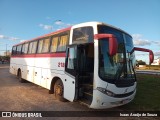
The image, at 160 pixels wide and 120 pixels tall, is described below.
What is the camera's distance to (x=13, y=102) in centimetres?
910

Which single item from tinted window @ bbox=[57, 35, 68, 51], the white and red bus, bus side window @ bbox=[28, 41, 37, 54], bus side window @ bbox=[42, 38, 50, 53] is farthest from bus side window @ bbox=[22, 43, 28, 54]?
tinted window @ bbox=[57, 35, 68, 51]

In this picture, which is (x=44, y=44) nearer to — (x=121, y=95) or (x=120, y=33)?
A: (x=120, y=33)

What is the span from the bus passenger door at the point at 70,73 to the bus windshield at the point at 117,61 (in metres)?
1.46

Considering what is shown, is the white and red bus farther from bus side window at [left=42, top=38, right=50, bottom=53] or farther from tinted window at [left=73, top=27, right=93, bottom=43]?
bus side window at [left=42, top=38, right=50, bottom=53]

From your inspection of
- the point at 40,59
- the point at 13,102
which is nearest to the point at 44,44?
the point at 40,59

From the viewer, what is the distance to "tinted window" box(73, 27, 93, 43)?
7.82 metres

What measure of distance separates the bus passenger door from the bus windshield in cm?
146

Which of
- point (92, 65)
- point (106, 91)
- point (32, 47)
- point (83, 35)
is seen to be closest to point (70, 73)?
point (92, 65)

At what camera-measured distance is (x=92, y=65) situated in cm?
900

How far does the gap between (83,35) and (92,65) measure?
4.97 feet

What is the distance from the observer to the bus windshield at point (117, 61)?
726 cm

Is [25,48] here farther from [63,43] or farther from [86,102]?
[86,102]

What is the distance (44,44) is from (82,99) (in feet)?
16.6

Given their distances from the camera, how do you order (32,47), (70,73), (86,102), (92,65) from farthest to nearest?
1. (32,47)
2. (92,65)
3. (70,73)
4. (86,102)
